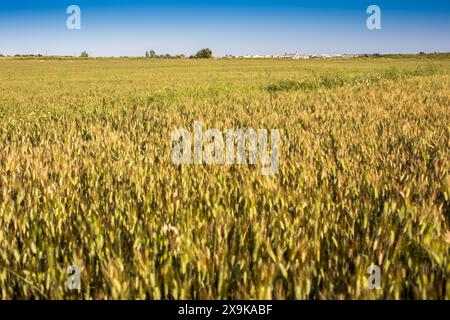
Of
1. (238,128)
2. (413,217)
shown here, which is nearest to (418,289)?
(413,217)

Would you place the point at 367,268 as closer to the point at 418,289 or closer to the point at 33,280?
the point at 418,289

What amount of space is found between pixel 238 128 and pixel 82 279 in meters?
4.45

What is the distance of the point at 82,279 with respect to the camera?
1.63 metres

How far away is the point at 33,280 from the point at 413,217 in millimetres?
1796

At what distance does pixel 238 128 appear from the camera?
590cm

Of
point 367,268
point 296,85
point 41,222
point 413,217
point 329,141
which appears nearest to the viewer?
point 367,268

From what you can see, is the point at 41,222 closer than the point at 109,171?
Yes

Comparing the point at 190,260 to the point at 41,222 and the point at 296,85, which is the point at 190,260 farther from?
the point at 296,85
